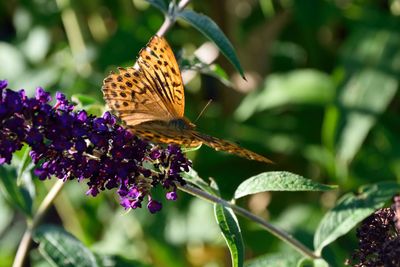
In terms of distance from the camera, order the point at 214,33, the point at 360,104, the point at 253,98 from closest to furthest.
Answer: the point at 214,33, the point at 360,104, the point at 253,98

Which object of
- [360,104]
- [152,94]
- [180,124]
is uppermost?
[152,94]

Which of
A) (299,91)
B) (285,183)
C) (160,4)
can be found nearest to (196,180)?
(285,183)

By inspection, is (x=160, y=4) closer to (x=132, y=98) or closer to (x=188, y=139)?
(x=132, y=98)

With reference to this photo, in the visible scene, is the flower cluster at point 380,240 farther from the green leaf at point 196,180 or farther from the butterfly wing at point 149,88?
the butterfly wing at point 149,88

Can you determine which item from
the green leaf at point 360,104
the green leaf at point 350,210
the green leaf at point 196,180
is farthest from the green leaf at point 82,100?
the green leaf at point 360,104

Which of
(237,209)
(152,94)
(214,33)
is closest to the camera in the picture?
(237,209)

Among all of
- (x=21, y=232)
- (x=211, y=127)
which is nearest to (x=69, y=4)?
(x=211, y=127)

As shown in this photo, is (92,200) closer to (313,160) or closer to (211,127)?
(211,127)

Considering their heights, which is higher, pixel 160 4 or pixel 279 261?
pixel 160 4
